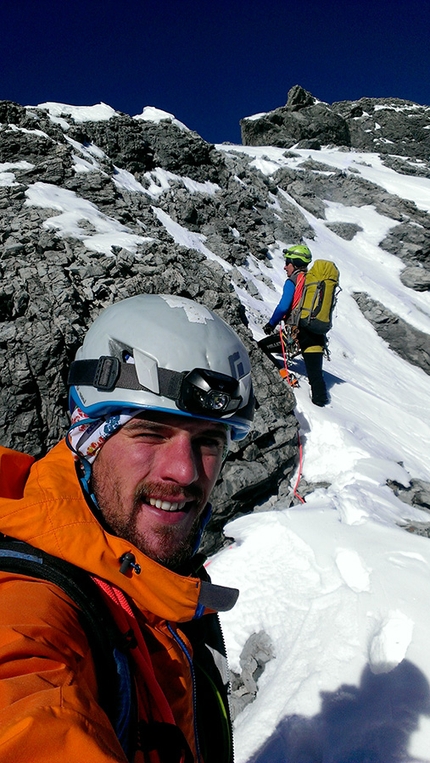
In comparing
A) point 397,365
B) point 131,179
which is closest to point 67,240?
point 397,365

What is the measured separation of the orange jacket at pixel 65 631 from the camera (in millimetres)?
855

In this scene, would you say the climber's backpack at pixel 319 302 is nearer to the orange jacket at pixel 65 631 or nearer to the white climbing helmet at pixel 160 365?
the white climbing helmet at pixel 160 365

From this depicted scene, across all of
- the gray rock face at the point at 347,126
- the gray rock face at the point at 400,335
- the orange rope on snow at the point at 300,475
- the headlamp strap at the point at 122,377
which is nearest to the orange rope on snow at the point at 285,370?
the orange rope on snow at the point at 300,475

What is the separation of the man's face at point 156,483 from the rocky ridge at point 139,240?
361cm

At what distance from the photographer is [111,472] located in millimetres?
1904

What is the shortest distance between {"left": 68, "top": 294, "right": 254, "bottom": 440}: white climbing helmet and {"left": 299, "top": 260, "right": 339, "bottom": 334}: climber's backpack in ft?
21.5

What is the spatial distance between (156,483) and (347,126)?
59.8 meters

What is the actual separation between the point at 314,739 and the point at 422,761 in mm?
675

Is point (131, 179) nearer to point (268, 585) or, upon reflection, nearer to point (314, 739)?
point (268, 585)

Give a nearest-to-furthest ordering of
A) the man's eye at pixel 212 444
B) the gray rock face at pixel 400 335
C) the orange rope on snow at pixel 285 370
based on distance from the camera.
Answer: the man's eye at pixel 212 444 → the orange rope on snow at pixel 285 370 → the gray rock face at pixel 400 335

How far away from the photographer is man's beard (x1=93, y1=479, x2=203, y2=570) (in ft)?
5.89

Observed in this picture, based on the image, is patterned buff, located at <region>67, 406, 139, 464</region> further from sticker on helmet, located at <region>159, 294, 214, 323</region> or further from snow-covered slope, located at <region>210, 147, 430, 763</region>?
snow-covered slope, located at <region>210, 147, 430, 763</region>

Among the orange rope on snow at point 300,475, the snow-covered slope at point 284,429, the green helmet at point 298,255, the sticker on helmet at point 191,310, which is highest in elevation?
the green helmet at point 298,255

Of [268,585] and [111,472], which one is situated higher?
[111,472]
